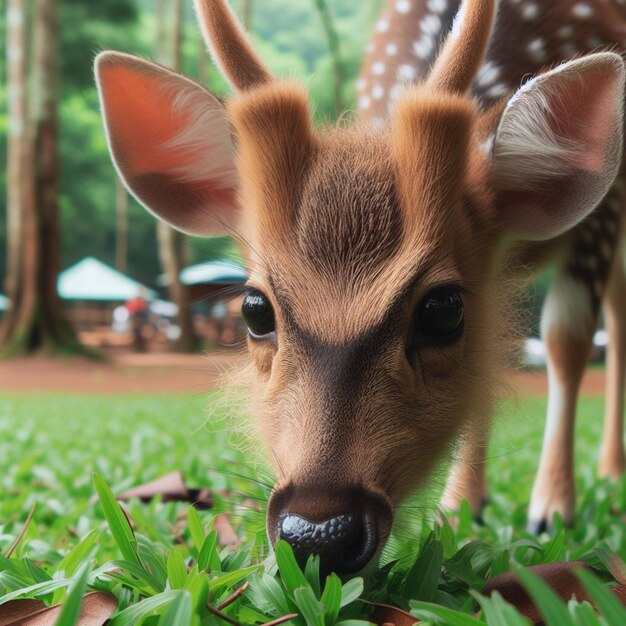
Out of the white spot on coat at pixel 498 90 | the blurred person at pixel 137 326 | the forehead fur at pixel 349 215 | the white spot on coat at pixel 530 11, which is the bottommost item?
the blurred person at pixel 137 326

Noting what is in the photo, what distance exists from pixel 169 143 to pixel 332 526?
44.1 inches

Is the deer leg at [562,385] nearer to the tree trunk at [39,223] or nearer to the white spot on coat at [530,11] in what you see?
the white spot on coat at [530,11]

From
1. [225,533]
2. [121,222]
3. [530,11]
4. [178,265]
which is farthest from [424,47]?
[121,222]

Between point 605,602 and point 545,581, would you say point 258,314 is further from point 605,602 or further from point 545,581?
point 605,602

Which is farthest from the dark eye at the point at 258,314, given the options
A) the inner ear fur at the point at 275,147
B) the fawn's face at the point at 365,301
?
the inner ear fur at the point at 275,147

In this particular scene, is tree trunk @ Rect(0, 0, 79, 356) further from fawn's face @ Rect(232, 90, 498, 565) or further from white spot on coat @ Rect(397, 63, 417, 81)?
fawn's face @ Rect(232, 90, 498, 565)

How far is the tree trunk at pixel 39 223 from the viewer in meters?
12.8

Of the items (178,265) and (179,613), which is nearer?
(179,613)

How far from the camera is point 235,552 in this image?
5.32 ft

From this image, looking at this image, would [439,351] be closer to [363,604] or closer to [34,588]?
[363,604]

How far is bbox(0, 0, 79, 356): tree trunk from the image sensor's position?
12.8 m

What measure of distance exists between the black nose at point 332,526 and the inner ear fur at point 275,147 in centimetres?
55

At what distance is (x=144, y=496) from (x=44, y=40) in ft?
39.8

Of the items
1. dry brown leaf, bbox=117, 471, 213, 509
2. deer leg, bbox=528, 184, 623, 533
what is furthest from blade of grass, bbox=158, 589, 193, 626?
deer leg, bbox=528, 184, 623, 533
